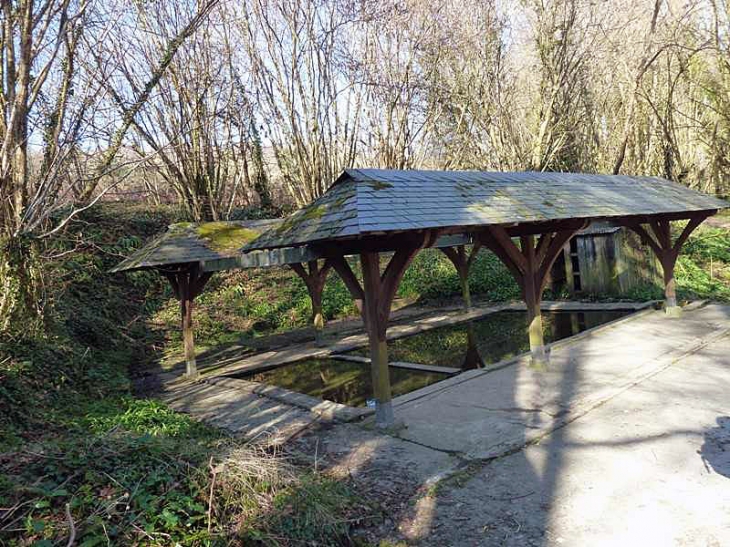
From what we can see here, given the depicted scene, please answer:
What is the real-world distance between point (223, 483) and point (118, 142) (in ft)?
19.8

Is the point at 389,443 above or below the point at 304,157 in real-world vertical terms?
below

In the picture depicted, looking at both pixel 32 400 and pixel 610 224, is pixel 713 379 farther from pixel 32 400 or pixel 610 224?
pixel 32 400

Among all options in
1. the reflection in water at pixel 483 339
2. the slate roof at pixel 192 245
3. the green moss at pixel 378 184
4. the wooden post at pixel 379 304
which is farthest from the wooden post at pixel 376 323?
the slate roof at pixel 192 245

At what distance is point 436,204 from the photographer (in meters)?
5.31

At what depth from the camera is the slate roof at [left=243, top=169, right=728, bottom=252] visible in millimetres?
4643

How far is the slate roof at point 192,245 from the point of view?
313 inches

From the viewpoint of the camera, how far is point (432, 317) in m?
12.6

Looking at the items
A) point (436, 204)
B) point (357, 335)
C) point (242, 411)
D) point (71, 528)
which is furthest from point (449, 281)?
point (71, 528)

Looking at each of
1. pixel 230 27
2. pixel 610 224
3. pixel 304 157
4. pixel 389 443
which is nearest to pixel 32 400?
pixel 389 443

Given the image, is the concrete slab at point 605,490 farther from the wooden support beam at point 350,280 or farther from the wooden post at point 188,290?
the wooden post at point 188,290

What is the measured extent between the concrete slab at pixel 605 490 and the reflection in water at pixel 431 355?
2.83 m

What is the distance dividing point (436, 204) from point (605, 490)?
3.04 metres

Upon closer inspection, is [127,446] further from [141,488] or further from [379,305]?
[379,305]

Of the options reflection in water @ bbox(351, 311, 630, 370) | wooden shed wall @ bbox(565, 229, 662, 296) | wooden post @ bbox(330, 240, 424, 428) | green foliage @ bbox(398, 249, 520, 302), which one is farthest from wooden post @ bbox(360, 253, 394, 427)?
green foliage @ bbox(398, 249, 520, 302)
